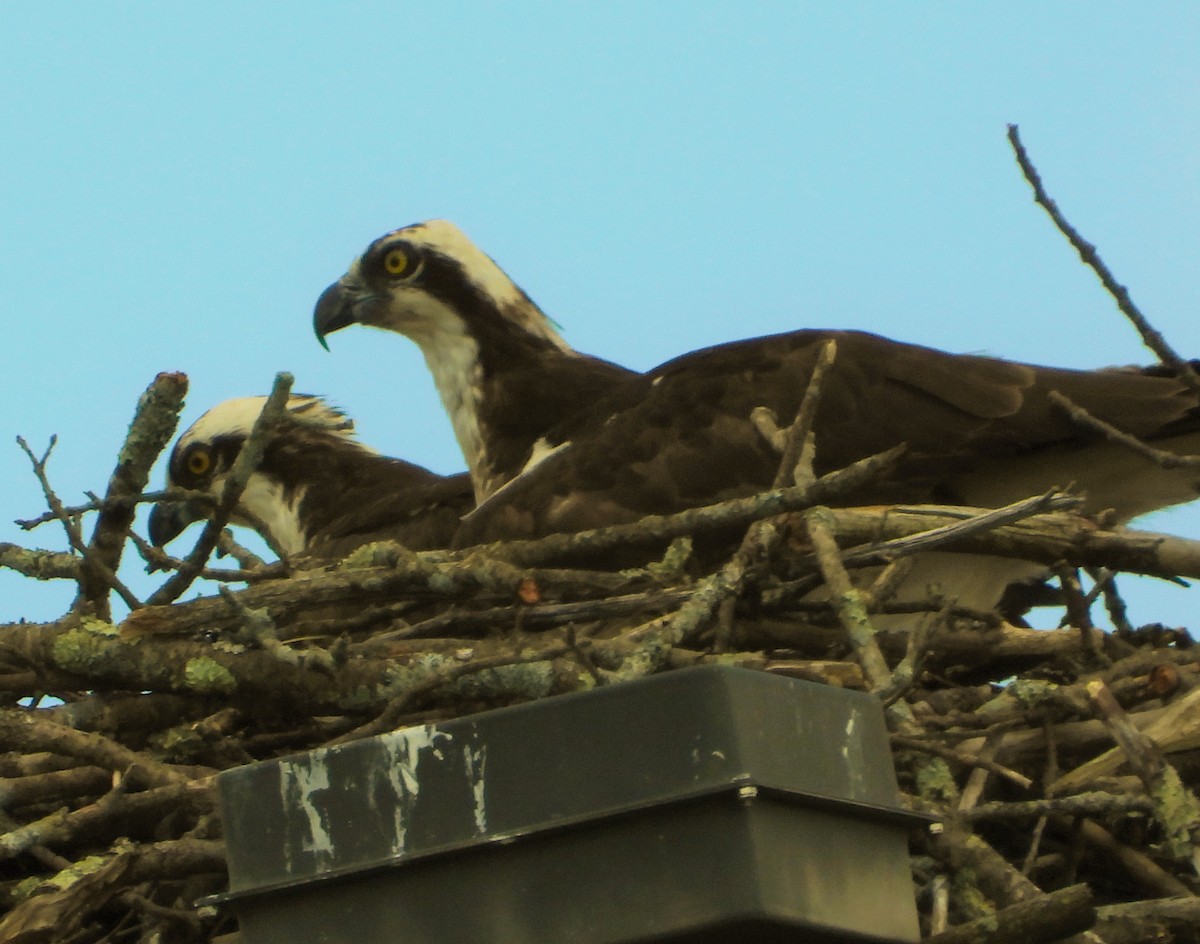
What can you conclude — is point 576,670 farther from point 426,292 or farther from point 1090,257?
point 426,292

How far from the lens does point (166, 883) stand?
4.12m

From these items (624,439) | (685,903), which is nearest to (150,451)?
(624,439)

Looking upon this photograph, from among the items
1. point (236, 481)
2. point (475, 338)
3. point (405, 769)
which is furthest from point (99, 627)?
point (475, 338)

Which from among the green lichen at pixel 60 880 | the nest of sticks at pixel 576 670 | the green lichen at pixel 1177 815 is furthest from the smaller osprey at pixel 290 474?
the green lichen at pixel 1177 815

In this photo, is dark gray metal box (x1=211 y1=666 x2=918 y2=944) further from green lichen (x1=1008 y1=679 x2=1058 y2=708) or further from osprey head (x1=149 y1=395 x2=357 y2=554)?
osprey head (x1=149 y1=395 x2=357 y2=554)

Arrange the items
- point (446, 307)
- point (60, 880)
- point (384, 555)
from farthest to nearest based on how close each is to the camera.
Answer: point (446, 307) → point (384, 555) → point (60, 880)

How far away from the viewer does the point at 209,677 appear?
442 cm

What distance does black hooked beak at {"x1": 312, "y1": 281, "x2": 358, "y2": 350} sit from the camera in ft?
25.0

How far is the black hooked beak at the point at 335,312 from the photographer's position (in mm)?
7629

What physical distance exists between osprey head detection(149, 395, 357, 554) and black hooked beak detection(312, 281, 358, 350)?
0.75 m

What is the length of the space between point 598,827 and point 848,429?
9.37ft

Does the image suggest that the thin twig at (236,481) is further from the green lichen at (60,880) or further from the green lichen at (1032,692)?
the green lichen at (1032,692)

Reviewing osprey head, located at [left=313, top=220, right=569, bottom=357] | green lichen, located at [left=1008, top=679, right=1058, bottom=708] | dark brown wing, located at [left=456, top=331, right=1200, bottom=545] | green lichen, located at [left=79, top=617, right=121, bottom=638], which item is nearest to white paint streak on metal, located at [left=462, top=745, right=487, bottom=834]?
green lichen, located at [left=1008, top=679, right=1058, bottom=708]

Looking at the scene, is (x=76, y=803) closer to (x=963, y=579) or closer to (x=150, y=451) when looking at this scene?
(x=150, y=451)
